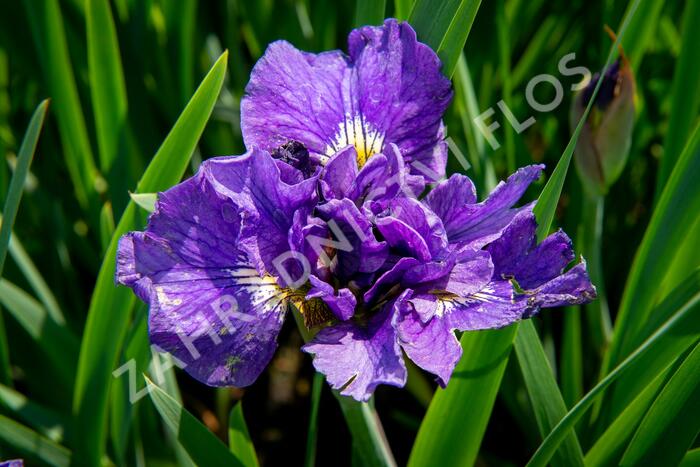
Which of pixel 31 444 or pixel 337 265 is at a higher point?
pixel 337 265

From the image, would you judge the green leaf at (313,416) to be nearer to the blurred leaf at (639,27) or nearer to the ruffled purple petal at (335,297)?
the ruffled purple petal at (335,297)

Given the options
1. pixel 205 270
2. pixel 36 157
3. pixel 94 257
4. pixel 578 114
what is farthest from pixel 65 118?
pixel 578 114

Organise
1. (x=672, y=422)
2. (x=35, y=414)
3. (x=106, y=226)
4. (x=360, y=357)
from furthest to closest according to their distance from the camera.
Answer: (x=35, y=414), (x=106, y=226), (x=672, y=422), (x=360, y=357)

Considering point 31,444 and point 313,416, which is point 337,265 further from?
point 31,444

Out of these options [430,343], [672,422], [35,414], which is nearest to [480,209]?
[430,343]

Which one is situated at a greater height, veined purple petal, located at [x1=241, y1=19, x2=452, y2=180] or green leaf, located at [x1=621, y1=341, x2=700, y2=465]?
veined purple petal, located at [x1=241, y1=19, x2=452, y2=180]

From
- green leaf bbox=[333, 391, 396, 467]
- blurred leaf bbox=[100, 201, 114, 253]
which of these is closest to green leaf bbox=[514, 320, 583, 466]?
green leaf bbox=[333, 391, 396, 467]

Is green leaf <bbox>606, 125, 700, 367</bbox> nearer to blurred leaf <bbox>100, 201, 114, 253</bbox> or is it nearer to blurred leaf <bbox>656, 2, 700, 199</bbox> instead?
blurred leaf <bbox>656, 2, 700, 199</bbox>
